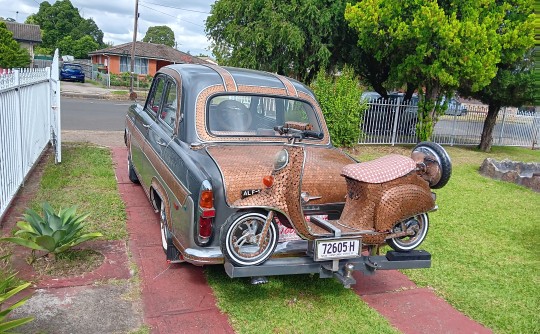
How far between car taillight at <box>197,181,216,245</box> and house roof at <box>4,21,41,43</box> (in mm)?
55513

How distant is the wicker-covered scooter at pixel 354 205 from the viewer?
11.3ft

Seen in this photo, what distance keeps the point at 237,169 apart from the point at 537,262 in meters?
4.05

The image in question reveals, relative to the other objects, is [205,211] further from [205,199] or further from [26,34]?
[26,34]

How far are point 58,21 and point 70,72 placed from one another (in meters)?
40.6

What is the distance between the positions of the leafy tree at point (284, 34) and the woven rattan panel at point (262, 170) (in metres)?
10.3

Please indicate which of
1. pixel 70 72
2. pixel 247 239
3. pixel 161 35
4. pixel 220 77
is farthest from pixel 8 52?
pixel 161 35

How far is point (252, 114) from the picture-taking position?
484 cm

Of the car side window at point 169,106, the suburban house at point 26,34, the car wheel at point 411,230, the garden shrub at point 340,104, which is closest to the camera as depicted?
the car wheel at point 411,230

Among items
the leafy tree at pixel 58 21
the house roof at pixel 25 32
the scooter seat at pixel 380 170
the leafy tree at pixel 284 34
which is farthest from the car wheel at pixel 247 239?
the leafy tree at pixel 58 21

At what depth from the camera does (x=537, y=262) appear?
5461 mm

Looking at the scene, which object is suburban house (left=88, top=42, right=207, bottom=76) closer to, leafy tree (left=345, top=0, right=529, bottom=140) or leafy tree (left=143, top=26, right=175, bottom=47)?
leafy tree (left=345, top=0, right=529, bottom=140)

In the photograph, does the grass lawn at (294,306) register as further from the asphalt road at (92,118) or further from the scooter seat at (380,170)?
the asphalt road at (92,118)

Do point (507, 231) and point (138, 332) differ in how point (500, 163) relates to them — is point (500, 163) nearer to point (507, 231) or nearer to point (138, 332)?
point (507, 231)

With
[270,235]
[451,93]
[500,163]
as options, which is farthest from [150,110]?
[451,93]
